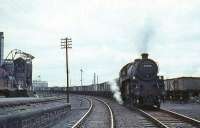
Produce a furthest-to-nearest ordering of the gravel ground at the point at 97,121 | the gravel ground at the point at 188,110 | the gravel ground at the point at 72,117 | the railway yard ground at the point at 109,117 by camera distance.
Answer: the gravel ground at the point at 188,110 → the gravel ground at the point at 72,117 → the gravel ground at the point at 97,121 → the railway yard ground at the point at 109,117

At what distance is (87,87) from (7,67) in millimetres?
30156

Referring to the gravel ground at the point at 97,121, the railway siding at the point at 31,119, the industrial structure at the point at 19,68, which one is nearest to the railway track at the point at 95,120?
the gravel ground at the point at 97,121

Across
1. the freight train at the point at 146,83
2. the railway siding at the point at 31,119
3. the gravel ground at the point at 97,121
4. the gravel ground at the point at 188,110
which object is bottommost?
the gravel ground at the point at 97,121

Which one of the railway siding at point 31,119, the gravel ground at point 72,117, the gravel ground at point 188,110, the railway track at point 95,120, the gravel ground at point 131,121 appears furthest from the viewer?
the gravel ground at point 188,110

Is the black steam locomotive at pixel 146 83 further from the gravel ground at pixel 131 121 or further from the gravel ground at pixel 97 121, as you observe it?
the gravel ground at pixel 131 121

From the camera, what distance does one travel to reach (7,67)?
293 feet

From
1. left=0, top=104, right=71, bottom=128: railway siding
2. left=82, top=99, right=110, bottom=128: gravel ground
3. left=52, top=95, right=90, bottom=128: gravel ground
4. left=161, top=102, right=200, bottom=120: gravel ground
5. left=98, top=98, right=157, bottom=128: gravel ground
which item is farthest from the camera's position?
left=161, top=102, right=200, bottom=120: gravel ground

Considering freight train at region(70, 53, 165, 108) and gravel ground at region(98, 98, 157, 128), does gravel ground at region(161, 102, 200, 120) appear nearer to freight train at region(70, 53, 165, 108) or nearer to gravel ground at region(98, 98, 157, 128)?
freight train at region(70, 53, 165, 108)

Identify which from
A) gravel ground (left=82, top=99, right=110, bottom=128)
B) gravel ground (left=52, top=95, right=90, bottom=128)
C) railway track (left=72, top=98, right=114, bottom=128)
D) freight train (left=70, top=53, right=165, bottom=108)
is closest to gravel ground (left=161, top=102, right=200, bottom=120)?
freight train (left=70, top=53, right=165, bottom=108)

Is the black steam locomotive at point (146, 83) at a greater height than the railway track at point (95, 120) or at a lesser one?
greater

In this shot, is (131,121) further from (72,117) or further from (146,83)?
(146,83)

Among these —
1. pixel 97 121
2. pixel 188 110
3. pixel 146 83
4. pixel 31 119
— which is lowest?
pixel 97 121

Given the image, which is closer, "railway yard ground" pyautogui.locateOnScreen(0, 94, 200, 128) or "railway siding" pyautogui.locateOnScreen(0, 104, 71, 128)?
"railway siding" pyautogui.locateOnScreen(0, 104, 71, 128)

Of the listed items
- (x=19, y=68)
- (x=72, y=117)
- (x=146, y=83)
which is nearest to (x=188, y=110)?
(x=146, y=83)
